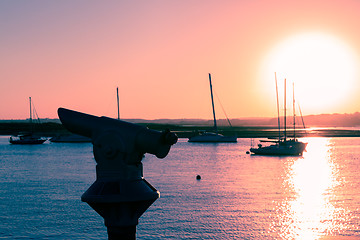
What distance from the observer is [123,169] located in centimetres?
296

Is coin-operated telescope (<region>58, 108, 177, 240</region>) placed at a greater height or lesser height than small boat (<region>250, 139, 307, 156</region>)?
greater

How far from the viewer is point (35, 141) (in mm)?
129500

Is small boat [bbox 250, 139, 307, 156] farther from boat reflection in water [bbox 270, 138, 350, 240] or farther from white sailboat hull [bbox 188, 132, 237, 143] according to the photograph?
white sailboat hull [bbox 188, 132, 237, 143]

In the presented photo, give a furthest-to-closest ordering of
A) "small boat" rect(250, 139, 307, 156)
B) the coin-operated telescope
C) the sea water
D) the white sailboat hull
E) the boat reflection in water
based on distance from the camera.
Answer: the white sailboat hull, "small boat" rect(250, 139, 307, 156), the boat reflection in water, the sea water, the coin-operated telescope

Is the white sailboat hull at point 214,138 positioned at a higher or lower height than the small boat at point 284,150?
higher

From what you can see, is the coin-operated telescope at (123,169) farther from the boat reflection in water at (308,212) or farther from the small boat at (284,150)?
the small boat at (284,150)

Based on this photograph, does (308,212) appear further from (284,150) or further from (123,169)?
(284,150)

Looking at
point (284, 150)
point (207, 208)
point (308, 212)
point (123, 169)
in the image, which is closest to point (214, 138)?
point (284, 150)

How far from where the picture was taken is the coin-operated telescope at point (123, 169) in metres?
2.92

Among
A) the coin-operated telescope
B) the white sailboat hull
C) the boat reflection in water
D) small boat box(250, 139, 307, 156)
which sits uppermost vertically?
the coin-operated telescope

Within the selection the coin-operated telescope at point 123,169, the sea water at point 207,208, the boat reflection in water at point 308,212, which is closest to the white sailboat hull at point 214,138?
the sea water at point 207,208

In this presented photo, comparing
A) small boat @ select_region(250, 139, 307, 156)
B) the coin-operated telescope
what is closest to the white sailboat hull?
small boat @ select_region(250, 139, 307, 156)

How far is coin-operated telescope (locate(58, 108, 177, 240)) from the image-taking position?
2.92 m

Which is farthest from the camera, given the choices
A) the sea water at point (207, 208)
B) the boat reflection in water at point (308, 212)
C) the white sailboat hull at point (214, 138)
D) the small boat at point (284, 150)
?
the white sailboat hull at point (214, 138)
